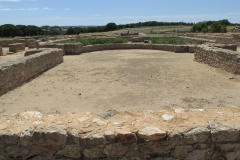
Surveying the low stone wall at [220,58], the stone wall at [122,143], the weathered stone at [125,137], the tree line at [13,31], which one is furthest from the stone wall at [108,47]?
the tree line at [13,31]

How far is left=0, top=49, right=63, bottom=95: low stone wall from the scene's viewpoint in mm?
7606

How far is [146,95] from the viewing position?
7.11 m

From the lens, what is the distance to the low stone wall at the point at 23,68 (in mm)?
7606

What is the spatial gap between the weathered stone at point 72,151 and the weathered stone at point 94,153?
3.1 inches

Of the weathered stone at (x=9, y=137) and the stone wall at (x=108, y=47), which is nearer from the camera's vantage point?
the weathered stone at (x=9, y=137)

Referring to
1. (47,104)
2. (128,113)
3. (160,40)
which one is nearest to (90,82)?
(47,104)

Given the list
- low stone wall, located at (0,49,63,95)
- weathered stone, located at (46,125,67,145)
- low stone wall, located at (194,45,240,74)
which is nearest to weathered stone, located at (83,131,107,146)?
weathered stone, located at (46,125,67,145)

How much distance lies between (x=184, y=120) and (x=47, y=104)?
438 cm

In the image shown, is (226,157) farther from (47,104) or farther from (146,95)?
(47,104)

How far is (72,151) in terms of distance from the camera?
2.96 meters

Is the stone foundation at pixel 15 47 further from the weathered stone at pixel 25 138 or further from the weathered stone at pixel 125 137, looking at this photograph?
the weathered stone at pixel 125 137

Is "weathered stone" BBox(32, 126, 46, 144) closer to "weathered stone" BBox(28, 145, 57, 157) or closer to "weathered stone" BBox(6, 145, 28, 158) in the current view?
"weathered stone" BBox(28, 145, 57, 157)

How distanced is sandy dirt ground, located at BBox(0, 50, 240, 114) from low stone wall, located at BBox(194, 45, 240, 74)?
1.05 feet

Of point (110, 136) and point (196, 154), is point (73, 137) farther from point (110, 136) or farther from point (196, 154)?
point (196, 154)
